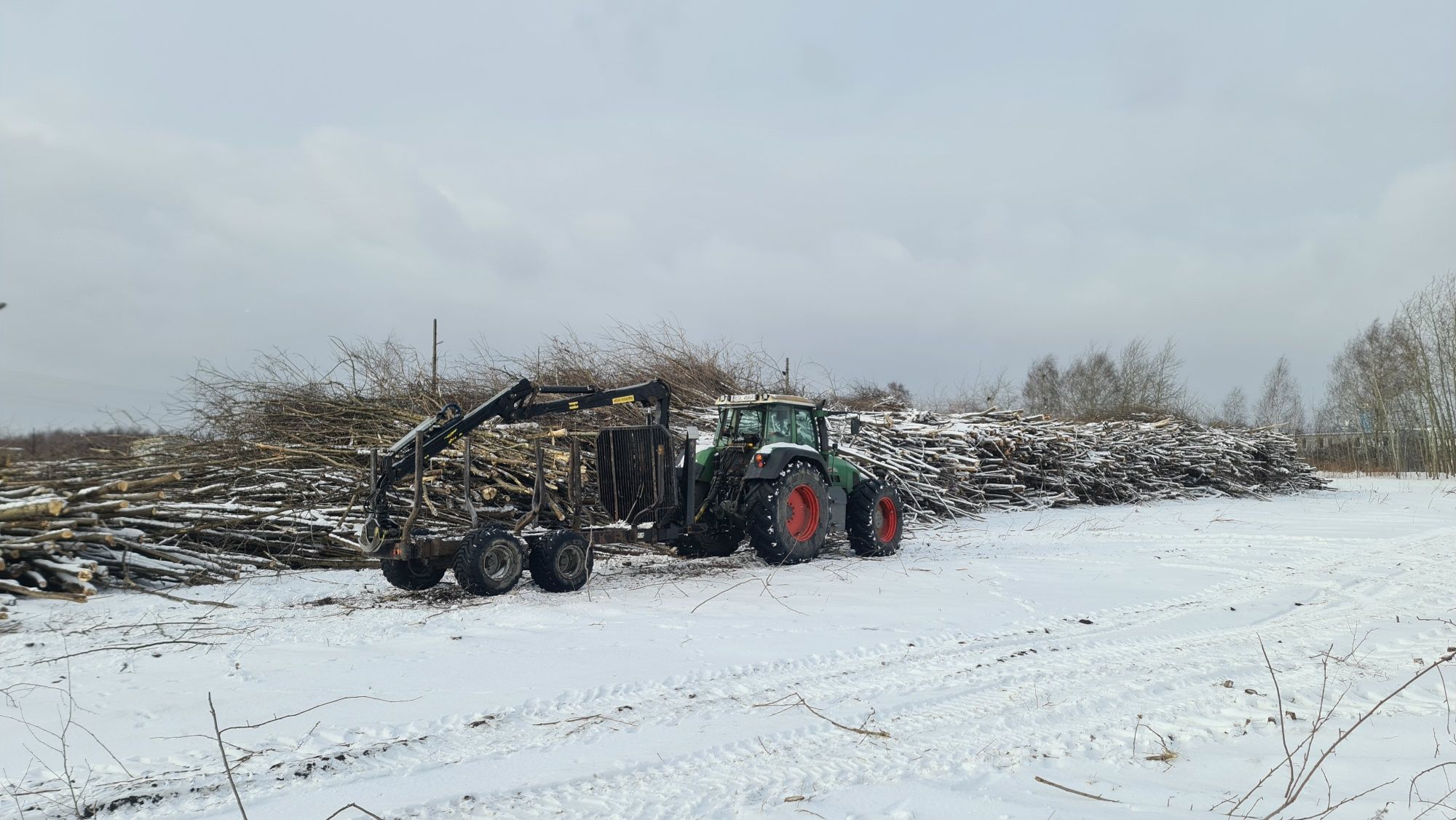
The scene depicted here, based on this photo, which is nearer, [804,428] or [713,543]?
[713,543]

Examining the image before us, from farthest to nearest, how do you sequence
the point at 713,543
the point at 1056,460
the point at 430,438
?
the point at 1056,460 → the point at 713,543 → the point at 430,438

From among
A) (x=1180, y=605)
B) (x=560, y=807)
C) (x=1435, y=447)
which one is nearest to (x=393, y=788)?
(x=560, y=807)

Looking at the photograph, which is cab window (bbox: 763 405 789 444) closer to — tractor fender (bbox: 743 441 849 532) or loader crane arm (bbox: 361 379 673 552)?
tractor fender (bbox: 743 441 849 532)

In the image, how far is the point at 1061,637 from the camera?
220 inches

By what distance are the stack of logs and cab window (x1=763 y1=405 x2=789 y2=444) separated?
7.14 feet

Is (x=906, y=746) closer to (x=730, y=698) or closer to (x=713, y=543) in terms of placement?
(x=730, y=698)

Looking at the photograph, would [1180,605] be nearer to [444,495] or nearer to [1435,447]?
[444,495]

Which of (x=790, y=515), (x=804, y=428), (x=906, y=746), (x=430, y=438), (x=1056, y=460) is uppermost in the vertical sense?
(x=804, y=428)

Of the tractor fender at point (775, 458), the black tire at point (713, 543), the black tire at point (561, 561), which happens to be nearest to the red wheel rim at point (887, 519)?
the tractor fender at point (775, 458)

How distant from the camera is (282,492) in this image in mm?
9094

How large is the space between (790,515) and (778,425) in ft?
3.24

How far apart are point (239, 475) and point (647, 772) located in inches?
301

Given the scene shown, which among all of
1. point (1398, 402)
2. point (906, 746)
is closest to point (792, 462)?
point (906, 746)

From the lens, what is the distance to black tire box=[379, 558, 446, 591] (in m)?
7.08
